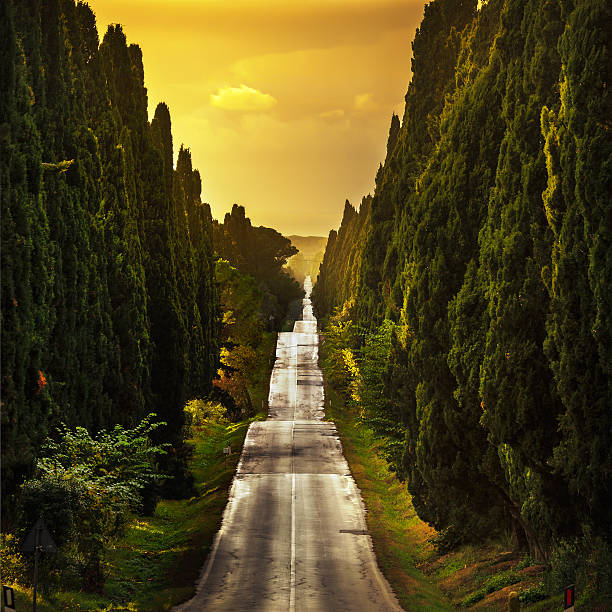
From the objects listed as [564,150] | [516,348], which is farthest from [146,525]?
[564,150]

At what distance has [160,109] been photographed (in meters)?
43.8

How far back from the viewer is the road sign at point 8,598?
1380 cm

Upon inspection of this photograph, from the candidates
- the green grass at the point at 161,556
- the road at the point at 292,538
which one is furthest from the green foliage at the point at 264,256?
the green grass at the point at 161,556

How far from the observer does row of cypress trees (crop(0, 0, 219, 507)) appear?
688 inches

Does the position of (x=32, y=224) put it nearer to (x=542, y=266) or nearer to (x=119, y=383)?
(x=119, y=383)

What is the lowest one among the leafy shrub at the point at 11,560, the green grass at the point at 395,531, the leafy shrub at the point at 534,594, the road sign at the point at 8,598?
the green grass at the point at 395,531

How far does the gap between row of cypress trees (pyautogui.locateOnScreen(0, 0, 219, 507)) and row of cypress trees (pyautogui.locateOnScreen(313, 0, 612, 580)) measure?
8593 millimetres

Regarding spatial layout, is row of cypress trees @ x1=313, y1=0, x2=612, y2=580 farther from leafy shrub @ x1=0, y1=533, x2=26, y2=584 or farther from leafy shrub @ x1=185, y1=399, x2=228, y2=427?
leafy shrub @ x1=185, y1=399, x2=228, y2=427

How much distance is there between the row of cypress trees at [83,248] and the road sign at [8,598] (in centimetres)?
340

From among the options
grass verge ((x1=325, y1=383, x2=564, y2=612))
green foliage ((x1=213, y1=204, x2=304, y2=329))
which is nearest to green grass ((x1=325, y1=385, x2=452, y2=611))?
grass verge ((x1=325, y1=383, x2=564, y2=612))

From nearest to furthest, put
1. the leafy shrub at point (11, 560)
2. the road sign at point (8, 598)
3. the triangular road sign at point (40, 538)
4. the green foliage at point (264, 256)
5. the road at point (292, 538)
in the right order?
the road sign at point (8, 598)
the triangular road sign at point (40, 538)
the leafy shrub at point (11, 560)
the road at point (292, 538)
the green foliage at point (264, 256)

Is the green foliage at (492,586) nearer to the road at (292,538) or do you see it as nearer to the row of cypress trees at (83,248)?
the road at (292,538)

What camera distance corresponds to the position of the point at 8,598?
13914 millimetres

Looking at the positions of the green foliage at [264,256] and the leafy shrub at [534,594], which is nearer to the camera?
the leafy shrub at [534,594]
